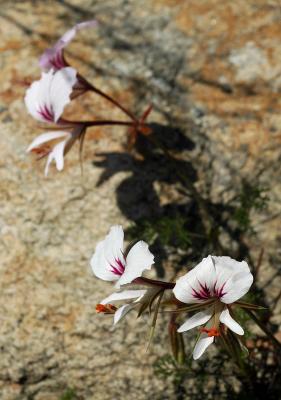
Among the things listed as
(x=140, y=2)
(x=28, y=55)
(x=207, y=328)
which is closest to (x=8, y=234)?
(x=28, y=55)

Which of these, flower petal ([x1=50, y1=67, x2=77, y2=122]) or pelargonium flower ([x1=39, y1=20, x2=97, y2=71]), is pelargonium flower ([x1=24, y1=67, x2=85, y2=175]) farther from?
pelargonium flower ([x1=39, y1=20, x2=97, y2=71])

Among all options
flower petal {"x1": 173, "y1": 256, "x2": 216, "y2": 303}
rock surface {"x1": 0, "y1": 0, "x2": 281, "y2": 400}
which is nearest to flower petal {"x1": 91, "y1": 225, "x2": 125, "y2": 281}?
flower petal {"x1": 173, "y1": 256, "x2": 216, "y2": 303}

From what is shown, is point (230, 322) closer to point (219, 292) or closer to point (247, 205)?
point (219, 292)

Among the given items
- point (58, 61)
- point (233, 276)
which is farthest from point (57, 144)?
point (233, 276)

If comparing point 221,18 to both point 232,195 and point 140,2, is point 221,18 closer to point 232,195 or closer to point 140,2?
point 140,2

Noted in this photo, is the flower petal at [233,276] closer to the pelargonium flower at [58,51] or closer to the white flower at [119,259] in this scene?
the white flower at [119,259]
